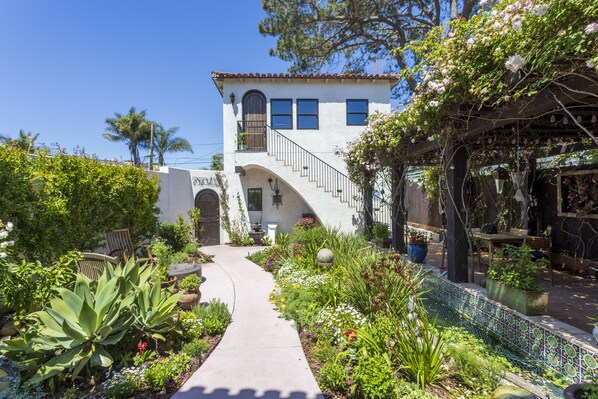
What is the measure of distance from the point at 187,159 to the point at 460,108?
2837cm

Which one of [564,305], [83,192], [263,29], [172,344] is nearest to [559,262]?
[564,305]

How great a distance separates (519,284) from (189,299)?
172 inches

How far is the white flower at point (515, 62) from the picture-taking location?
2346mm

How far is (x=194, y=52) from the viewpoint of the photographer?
13.0m

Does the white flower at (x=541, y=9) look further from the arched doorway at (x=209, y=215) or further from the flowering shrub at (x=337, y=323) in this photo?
the arched doorway at (x=209, y=215)

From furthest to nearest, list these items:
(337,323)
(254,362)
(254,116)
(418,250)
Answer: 1. (254,116)
2. (418,250)
3. (337,323)
4. (254,362)

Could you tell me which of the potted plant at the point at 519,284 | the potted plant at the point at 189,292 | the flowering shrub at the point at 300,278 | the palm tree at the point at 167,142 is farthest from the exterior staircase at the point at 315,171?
the palm tree at the point at 167,142

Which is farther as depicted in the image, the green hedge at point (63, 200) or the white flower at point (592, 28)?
the green hedge at point (63, 200)

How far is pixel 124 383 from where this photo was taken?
8.39 feet

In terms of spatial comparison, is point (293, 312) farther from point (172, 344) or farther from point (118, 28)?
point (118, 28)

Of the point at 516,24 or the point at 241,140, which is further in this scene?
the point at 241,140

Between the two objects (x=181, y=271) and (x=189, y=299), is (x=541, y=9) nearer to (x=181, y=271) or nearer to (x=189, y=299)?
(x=189, y=299)

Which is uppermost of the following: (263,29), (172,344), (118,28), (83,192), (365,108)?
(263,29)

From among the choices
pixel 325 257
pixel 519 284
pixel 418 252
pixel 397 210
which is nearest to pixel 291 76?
pixel 397 210
